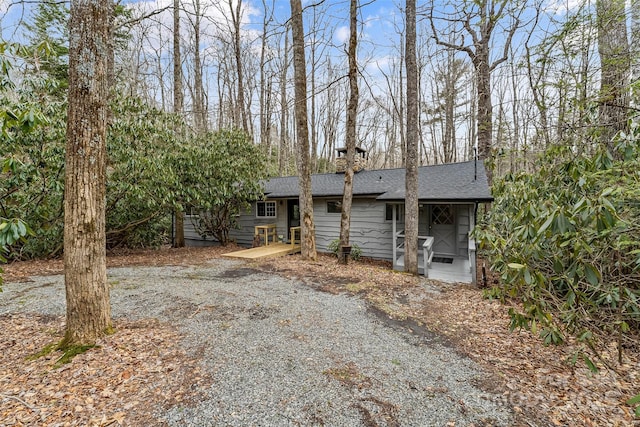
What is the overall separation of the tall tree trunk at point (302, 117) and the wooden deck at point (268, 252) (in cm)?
133

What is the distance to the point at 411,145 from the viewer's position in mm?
7285

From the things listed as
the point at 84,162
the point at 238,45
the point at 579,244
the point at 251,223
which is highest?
the point at 238,45

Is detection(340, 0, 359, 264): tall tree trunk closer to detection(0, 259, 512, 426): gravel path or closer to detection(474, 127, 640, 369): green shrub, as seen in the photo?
detection(0, 259, 512, 426): gravel path

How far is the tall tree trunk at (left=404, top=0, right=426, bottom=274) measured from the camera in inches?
272

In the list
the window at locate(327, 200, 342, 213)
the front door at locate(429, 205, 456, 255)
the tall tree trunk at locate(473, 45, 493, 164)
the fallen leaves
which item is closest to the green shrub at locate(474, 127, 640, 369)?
the fallen leaves

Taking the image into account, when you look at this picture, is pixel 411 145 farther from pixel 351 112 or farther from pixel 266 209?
pixel 266 209

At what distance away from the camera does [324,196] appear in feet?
33.7

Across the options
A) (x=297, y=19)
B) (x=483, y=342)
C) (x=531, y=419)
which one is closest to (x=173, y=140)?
(x=297, y=19)

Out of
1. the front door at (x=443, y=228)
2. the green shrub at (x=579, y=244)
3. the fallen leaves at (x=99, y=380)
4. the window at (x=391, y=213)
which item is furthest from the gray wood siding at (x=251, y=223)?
the green shrub at (x=579, y=244)

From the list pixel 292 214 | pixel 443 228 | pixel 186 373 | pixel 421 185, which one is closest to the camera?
pixel 186 373

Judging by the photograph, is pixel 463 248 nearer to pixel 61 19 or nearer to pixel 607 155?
pixel 607 155

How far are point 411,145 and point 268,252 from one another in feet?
18.0

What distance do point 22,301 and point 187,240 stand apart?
9.21m

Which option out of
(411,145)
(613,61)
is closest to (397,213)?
(411,145)
